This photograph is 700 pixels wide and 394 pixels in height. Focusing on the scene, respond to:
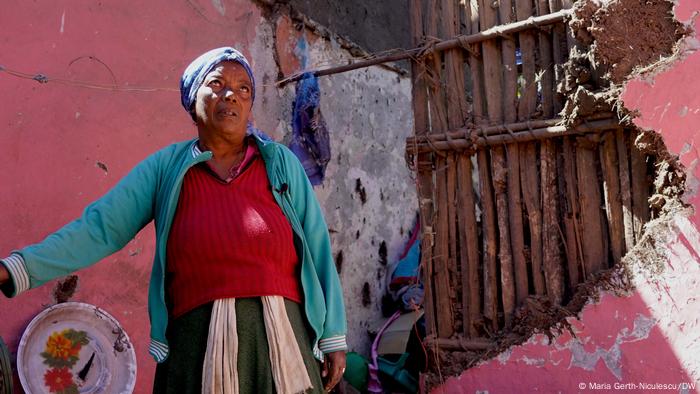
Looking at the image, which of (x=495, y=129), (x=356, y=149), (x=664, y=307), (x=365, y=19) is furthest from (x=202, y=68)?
(x=365, y=19)

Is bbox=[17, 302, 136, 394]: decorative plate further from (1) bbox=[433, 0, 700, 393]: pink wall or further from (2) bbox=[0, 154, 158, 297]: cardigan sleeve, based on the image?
(1) bbox=[433, 0, 700, 393]: pink wall

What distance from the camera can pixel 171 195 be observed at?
228 centimetres

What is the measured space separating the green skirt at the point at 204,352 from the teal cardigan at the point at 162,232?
0.06 metres

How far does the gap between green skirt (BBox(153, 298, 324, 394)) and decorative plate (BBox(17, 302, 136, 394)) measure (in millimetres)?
1703

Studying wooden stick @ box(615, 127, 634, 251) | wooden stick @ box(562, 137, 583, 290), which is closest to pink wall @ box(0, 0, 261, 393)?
wooden stick @ box(562, 137, 583, 290)

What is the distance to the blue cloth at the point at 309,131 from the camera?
5.54 metres

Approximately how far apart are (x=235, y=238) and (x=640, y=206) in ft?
7.23

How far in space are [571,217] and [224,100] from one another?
2.09 meters

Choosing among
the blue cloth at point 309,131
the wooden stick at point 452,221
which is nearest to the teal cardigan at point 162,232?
the wooden stick at point 452,221

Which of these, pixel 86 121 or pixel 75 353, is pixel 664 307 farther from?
pixel 86 121

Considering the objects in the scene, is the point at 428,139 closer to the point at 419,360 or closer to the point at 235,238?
the point at 419,360

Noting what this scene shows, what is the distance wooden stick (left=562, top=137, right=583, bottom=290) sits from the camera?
148 inches

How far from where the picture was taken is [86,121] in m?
4.14

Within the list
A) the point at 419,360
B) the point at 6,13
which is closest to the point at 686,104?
the point at 419,360
